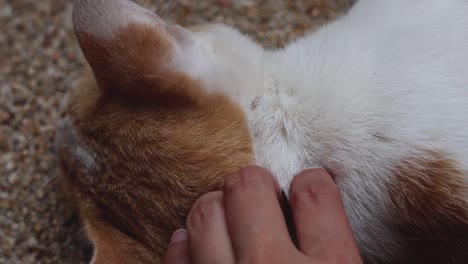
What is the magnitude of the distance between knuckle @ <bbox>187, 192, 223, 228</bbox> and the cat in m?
0.06

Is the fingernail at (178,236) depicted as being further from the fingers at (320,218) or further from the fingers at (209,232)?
the fingers at (320,218)

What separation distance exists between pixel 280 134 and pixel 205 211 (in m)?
0.25

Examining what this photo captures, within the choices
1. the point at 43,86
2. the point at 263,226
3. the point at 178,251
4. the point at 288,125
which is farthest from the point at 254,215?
the point at 43,86

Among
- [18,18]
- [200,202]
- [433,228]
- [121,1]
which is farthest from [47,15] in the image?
[433,228]

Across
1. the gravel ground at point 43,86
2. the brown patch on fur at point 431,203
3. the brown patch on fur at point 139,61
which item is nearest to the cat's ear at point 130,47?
the brown patch on fur at point 139,61

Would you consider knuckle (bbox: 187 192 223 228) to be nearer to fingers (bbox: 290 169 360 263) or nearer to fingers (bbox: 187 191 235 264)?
fingers (bbox: 187 191 235 264)

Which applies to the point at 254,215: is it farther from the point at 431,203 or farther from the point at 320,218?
the point at 431,203

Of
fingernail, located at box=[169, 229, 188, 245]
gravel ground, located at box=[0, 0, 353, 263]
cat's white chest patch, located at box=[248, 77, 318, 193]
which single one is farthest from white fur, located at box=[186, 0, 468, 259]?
gravel ground, located at box=[0, 0, 353, 263]

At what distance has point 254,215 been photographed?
90 centimetres

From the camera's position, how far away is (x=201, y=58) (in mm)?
1077

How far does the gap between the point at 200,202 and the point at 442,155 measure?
Result: 1.57 feet

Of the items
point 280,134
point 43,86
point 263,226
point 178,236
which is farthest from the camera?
point 43,86

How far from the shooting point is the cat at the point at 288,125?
3.32 feet

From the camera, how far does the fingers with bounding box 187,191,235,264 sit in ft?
2.92
